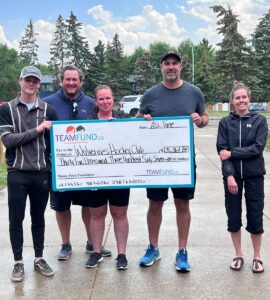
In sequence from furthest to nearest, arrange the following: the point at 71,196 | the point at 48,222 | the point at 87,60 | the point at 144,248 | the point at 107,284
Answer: the point at 87,60 → the point at 48,222 → the point at 144,248 → the point at 71,196 → the point at 107,284

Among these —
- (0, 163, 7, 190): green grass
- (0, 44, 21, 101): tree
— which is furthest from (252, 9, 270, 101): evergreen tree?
(0, 44, 21, 101): tree

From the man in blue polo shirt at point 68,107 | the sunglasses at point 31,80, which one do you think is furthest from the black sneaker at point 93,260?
the sunglasses at point 31,80

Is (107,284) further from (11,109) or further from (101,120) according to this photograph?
(11,109)

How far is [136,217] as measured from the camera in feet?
20.7

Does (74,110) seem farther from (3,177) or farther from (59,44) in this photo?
(59,44)

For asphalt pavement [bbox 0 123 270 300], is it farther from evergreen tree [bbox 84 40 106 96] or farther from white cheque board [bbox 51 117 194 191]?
evergreen tree [bbox 84 40 106 96]

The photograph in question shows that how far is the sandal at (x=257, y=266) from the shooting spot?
14.0 ft

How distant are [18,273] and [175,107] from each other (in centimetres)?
215

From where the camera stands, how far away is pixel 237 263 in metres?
4.39

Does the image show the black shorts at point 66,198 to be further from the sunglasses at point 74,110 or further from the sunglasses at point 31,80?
the sunglasses at point 31,80

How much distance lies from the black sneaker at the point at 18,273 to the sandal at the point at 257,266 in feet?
7.14

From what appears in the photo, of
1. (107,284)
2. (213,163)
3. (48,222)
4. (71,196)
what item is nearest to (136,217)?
(48,222)

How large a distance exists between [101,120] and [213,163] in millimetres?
7174

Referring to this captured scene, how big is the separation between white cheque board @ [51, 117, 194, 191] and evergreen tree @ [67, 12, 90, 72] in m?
60.7
